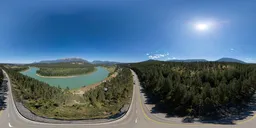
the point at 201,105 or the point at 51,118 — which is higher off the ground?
the point at 201,105

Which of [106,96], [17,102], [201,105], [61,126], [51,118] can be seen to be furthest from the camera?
[106,96]

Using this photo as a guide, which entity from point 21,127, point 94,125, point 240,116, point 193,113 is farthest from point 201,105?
point 21,127

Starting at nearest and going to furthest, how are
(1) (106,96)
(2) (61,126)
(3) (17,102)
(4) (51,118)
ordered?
(2) (61,126) → (4) (51,118) → (3) (17,102) → (1) (106,96)

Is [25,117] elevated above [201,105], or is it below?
below

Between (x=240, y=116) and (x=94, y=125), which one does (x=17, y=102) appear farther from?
(x=240, y=116)

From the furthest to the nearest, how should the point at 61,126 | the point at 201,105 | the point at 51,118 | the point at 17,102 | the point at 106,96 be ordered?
1. the point at 106,96
2. the point at 17,102
3. the point at 201,105
4. the point at 51,118
5. the point at 61,126

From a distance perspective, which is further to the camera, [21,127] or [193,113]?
[193,113]

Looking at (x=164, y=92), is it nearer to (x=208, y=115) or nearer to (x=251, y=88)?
(x=208, y=115)

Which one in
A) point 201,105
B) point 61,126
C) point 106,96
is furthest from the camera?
point 106,96

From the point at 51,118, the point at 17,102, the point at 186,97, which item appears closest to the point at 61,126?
the point at 51,118
